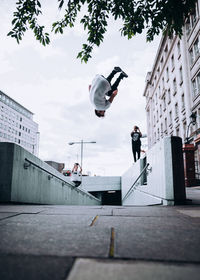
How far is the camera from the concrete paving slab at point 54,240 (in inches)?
53.8

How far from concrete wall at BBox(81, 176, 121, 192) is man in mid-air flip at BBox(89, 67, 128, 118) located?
24517 mm

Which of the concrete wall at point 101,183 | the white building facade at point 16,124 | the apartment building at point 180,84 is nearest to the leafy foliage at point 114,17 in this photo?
the apartment building at point 180,84

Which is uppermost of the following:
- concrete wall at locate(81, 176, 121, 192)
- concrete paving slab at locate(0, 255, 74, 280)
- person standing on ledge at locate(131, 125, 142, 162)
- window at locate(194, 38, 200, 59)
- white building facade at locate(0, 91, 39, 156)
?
white building facade at locate(0, 91, 39, 156)

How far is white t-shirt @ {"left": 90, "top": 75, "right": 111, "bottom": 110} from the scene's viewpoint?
214 inches

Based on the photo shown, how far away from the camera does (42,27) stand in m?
4.28

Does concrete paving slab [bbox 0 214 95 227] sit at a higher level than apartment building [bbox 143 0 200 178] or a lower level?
lower

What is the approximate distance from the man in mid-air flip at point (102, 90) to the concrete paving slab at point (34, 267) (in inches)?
181

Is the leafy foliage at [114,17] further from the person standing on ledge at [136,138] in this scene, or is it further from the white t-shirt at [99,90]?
the person standing on ledge at [136,138]

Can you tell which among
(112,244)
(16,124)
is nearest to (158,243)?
(112,244)

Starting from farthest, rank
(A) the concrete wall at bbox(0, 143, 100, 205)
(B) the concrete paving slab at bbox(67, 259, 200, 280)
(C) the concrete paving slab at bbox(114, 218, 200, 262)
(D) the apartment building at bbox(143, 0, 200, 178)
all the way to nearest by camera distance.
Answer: (D) the apartment building at bbox(143, 0, 200, 178)
(A) the concrete wall at bbox(0, 143, 100, 205)
(C) the concrete paving slab at bbox(114, 218, 200, 262)
(B) the concrete paving slab at bbox(67, 259, 200, 280)

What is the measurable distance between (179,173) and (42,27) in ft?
14.2

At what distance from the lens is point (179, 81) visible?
22766 millimetres

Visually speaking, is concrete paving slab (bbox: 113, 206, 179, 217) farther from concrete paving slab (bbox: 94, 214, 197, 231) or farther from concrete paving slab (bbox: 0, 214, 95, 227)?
concrete paving slab (bbox: 0, 214, 95, 227)

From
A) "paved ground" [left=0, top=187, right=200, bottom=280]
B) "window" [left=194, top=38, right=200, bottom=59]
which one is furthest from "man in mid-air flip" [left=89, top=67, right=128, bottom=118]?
"window" [left=194, top=38, right=200, bottom=59]
